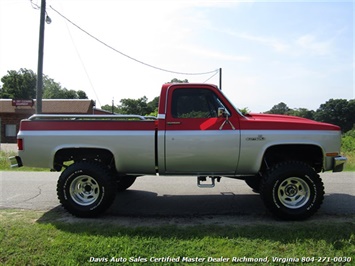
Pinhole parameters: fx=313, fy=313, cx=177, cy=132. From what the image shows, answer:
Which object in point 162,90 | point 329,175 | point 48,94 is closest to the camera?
point 162,90

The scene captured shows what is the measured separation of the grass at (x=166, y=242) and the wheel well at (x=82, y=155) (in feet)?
3.61

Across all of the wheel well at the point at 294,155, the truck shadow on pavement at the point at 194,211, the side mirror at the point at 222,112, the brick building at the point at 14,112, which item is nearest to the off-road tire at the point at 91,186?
the truck shadow on pavement at the point at 194,211

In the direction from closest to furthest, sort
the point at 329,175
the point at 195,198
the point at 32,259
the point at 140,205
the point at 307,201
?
the point at 32,259 < the point at 307,201 < the point at 140,205 < the point at 195,198 < the point at 329,175

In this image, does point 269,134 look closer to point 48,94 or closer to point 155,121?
point 155,121

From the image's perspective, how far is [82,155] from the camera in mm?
5457

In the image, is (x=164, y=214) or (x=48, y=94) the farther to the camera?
(x=48, y=94)

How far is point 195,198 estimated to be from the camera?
6.46 metres

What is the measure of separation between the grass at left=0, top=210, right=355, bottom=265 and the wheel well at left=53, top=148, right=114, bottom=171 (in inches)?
43.3

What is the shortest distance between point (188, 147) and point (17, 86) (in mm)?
81770

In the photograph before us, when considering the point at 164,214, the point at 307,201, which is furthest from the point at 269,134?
the point at 164,214

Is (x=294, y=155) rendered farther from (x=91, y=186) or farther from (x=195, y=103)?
(x=91, y=186)

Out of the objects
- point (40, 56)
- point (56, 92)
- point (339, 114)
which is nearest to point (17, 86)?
point (56, 92)

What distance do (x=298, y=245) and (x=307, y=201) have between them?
44.5 inches

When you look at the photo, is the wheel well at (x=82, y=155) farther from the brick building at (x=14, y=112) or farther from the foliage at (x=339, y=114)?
the foliage at (x=339, y=114)
